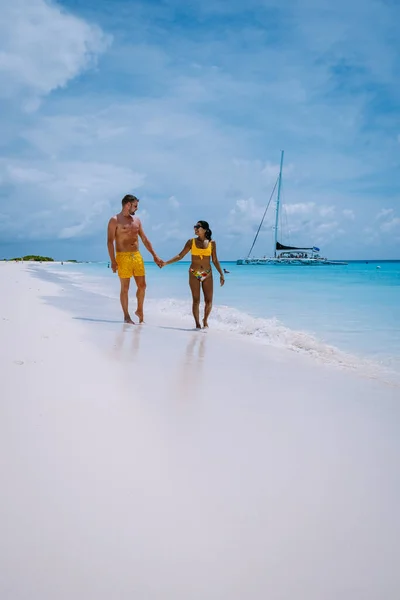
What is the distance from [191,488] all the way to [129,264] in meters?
5.90

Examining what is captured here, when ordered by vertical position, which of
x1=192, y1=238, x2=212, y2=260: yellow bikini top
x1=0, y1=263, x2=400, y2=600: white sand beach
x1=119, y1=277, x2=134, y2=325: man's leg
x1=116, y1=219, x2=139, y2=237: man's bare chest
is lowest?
x1=0, y1=263, x2=400, y2=600: white sand beach

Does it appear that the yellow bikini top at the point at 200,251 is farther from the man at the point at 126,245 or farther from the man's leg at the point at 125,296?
the man's leg at the point at 125,296

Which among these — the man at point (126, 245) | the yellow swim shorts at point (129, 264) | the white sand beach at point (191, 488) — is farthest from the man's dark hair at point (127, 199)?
the white sand beach at point (191, 488)

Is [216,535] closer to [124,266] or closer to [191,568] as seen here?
[191,568]

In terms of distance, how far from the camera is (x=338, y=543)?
62.1 inches

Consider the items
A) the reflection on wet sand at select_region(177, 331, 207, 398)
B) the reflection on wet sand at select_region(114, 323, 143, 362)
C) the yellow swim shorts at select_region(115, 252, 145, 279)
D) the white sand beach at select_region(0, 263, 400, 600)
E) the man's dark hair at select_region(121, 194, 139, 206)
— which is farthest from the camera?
the yellow swim shorts at select_region(115, 252, 145, 279)

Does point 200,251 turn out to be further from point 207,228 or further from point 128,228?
point 128,228

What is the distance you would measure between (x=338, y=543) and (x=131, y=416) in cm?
141

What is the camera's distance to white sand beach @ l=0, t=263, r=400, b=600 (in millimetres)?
1371

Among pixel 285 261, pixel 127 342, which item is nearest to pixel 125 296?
pixel 127 342

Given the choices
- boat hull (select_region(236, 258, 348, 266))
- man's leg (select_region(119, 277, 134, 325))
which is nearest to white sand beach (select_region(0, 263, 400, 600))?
man's leg (select_region(119, 277, 134, 325))

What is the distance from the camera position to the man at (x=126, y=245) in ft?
23.8

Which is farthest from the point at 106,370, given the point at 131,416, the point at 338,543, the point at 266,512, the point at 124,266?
the point at 124,266

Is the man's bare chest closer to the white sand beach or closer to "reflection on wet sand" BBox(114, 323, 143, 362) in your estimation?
"reflection on wet sand" BBox(114, 323, 143, 362)
